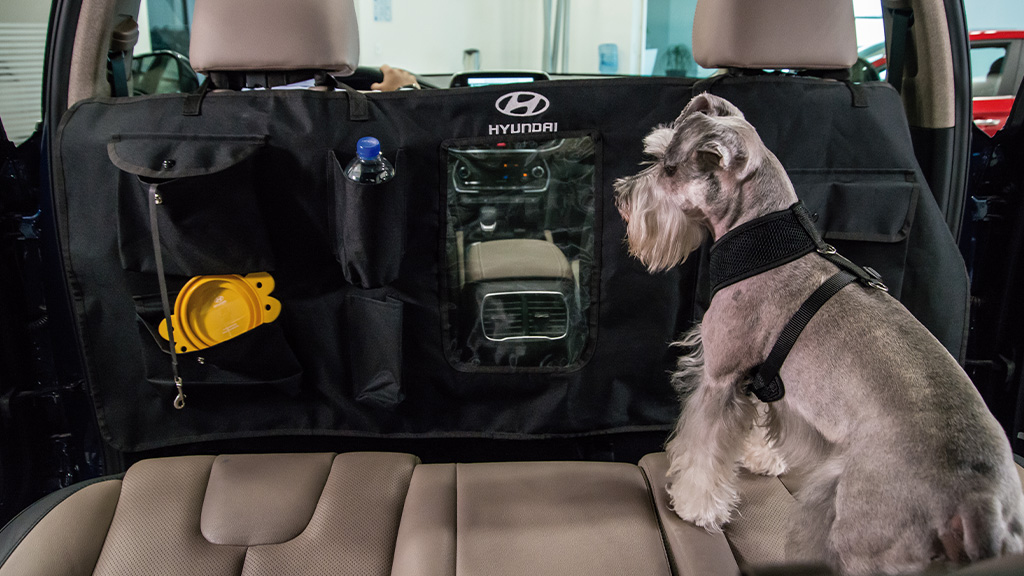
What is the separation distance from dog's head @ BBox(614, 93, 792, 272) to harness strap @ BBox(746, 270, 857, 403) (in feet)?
1.12

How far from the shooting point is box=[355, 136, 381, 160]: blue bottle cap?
6.36ft

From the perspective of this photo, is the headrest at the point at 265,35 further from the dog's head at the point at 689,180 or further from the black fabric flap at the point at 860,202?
the black fabric flap at the point at 860,202

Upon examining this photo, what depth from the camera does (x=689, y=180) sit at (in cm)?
190

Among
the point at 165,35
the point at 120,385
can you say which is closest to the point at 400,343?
the point at 120,385

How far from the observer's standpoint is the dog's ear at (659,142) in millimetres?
1937

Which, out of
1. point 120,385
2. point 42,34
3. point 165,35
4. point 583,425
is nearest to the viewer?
point 120,385

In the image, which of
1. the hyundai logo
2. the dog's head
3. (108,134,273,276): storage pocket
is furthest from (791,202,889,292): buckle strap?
(108,134,273,276): storage pocket

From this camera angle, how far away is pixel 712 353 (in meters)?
1.88

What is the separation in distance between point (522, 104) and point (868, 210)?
1.23 metres

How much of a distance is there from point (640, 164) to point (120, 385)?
6.49 feet

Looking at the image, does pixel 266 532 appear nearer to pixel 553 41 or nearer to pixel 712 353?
pixel 712 353

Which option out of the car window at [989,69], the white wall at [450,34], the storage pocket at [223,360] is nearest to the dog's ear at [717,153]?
the storage pocket at [223,360]

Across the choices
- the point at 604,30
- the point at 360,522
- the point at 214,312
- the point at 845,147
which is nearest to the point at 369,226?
the point at 214,312

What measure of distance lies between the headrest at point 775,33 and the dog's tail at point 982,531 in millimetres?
1454
